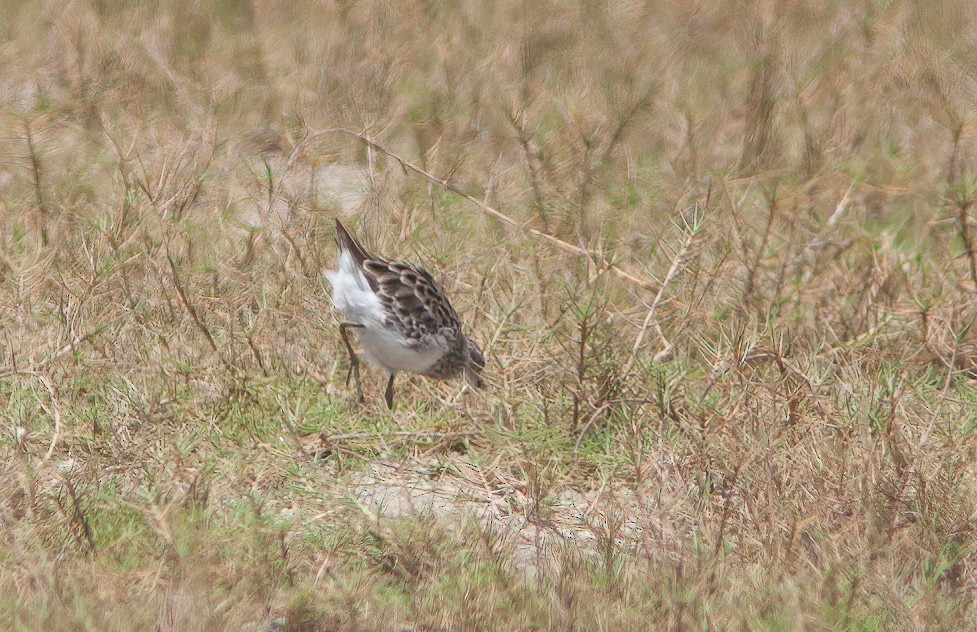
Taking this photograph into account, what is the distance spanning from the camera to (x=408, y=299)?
5551 mm

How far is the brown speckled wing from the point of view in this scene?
18.1 ft

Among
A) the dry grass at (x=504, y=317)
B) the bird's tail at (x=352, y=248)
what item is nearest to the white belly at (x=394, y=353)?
the dry grass at (x=504, y=317)

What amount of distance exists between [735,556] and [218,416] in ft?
7.08

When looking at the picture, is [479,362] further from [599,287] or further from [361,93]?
[361,93]

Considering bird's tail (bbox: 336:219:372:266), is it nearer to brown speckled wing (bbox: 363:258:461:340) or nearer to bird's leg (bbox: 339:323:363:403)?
brown speckled wing (bbox: 363:258:461:340)

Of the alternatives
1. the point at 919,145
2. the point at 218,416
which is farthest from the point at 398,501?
the point at 919,145

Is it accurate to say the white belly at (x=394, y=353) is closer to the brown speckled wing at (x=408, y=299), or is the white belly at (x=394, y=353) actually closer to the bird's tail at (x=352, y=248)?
the brown speckled wing at (x=408, y=299)

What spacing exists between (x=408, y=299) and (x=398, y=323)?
4.7 inches

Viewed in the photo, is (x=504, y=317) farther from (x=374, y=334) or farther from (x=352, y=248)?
(x=352, y=248)

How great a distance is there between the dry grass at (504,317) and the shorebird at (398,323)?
15 centimetres

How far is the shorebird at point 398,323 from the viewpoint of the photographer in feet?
18.0

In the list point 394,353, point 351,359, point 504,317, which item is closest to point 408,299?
point 394,353

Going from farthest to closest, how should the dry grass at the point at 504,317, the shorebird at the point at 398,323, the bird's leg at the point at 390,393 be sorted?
1. the shorebird at the point at 398,323
2. the bird's leg at the point at 390,393
3. the dry grass at the point at 504,317

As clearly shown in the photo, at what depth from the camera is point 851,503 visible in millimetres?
4094
